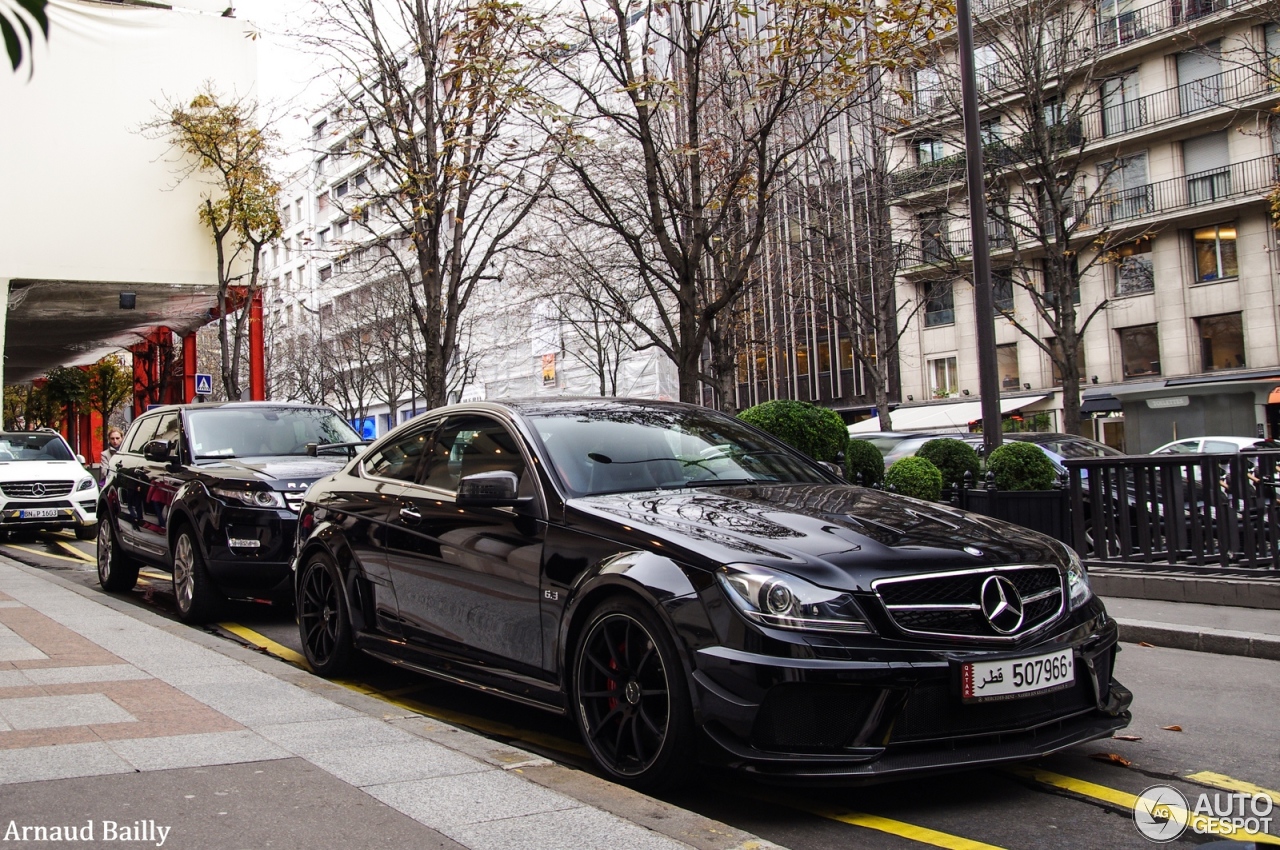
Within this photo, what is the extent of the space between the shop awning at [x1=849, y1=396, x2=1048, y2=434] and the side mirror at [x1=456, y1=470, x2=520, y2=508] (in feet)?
114

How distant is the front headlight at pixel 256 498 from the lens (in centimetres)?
873

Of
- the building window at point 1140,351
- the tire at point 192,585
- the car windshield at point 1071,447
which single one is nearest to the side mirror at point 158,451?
the tire at point 192,585

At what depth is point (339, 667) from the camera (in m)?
6.52

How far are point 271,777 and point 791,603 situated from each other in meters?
1.88

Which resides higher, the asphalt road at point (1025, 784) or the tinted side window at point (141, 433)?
the tinted side window at point (141, 433)

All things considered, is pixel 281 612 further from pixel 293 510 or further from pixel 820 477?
pixel 820 477

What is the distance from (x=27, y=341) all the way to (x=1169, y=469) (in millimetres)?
38051

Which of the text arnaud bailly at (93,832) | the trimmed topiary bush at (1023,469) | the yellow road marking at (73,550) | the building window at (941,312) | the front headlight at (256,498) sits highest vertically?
the building window at (941,312)

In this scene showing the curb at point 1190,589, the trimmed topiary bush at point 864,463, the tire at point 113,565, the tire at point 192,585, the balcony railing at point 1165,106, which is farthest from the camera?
the balcony railing at point 1165,106

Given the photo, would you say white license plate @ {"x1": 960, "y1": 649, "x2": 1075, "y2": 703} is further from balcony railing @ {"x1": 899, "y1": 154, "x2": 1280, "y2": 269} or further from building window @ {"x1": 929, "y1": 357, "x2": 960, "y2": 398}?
building window @ {"x1": 929, "y1": 357, "x2": 960, "y2": 398}

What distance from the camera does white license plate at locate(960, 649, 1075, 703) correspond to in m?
3.92

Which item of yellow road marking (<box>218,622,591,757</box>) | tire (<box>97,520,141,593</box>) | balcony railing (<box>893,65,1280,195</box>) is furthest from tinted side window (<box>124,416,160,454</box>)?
balcony railing (<box>893,65,1280,195</box>)

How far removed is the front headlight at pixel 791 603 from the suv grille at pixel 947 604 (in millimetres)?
137

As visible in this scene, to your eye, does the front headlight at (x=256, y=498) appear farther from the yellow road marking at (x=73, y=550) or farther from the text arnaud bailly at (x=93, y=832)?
the yellow road marking at (x=73, y=550)
